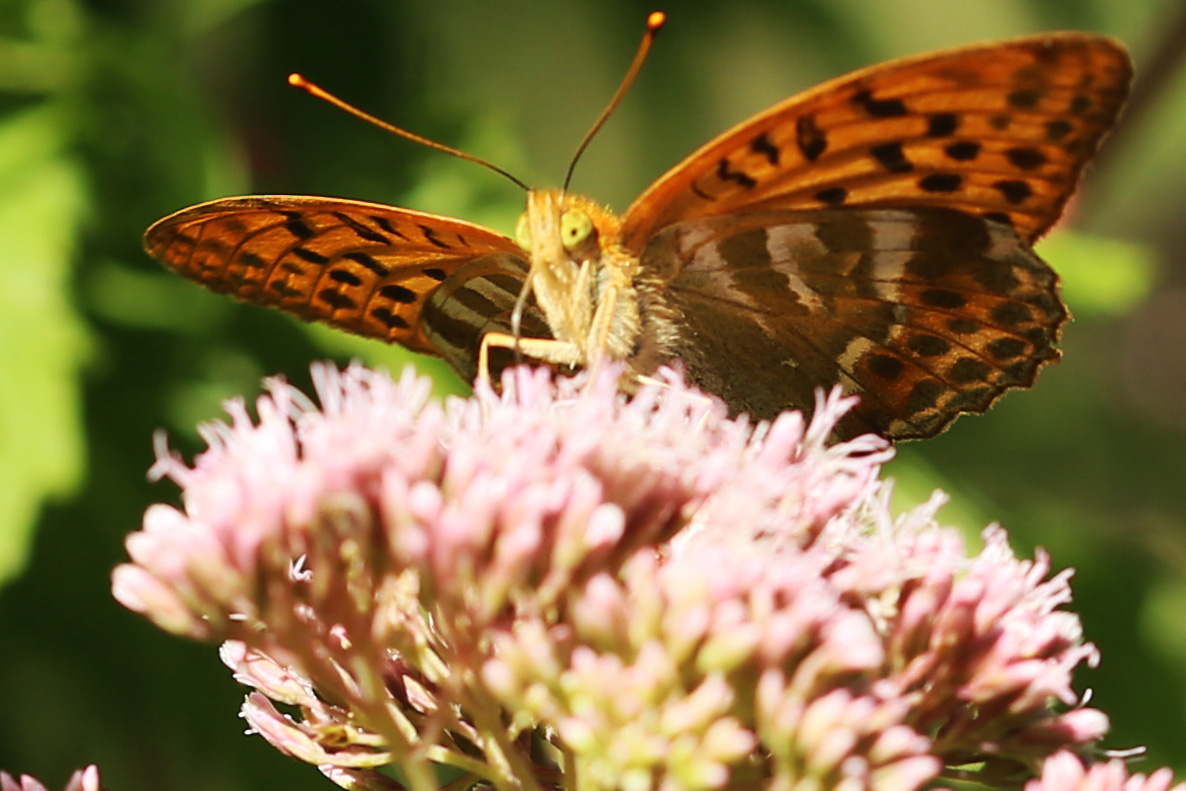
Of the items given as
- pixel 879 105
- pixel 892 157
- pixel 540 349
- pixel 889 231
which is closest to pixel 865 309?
pixel 889 231

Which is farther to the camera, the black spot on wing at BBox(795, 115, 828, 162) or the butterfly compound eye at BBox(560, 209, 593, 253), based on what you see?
the butterfly compound eye at BBox(560, 209, 593, 253)

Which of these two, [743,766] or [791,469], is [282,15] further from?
[743,766]

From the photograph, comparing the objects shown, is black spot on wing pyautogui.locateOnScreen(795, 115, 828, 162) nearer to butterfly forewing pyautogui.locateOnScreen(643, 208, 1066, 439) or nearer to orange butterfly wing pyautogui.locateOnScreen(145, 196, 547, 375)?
butterfly forewing pyautogui.locateOnScreen(643, 208, 1066, 439)

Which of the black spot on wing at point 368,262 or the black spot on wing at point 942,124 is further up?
the black spot on wing at point 942,124

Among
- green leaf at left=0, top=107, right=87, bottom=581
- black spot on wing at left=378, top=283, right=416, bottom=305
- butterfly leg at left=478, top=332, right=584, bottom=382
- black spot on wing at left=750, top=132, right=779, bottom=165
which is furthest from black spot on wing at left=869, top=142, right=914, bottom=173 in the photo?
green leaf at left=0, top=107, right=87, bottom=581

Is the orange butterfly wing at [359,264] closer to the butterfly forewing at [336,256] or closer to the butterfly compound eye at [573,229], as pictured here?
the butterfly forewing at [336,256]

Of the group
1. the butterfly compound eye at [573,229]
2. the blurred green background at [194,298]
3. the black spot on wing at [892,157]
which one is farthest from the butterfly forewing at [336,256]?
the black spot on wing at [892,157]

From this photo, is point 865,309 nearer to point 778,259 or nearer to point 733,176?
point 778,259

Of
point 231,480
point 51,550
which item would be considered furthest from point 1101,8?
point 231,480
